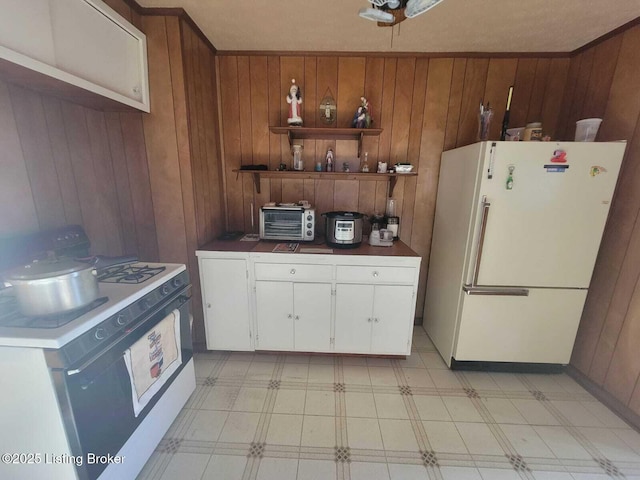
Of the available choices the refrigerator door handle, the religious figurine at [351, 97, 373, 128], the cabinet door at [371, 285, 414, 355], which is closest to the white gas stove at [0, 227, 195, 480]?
the cabinet door at [371, 285, 414, 355]

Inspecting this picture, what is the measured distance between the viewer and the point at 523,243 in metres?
1.71

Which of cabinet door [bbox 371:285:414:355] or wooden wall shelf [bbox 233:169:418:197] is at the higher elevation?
wooden wall shelf [bbox 233:169:418:197]

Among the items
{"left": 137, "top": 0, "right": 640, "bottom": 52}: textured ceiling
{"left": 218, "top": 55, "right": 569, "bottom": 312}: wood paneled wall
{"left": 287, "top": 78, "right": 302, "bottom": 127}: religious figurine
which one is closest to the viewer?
{"left": 137, "top": 0, "right": 640, "bottom": 52}: textured ceiling

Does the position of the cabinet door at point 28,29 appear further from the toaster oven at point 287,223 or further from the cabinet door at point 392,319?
the cabinet door at point 392,319

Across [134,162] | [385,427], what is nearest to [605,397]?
[385,427]

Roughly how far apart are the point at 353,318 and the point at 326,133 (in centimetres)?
154

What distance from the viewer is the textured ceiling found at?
1.55 m

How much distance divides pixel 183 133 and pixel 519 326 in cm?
270

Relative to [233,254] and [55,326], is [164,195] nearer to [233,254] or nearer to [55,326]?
[233,254]

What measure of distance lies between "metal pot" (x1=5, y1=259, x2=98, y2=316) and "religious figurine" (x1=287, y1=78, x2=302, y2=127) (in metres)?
1.65

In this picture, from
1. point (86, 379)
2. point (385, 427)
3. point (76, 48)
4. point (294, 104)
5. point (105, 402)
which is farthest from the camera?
point (294, 104)

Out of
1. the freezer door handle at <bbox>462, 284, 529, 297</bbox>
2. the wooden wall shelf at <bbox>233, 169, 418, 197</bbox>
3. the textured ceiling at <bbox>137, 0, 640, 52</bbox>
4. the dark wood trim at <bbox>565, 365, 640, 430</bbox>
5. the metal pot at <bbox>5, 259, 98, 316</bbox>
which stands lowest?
the dark wood trim at <bbox>565, 365, 640, 430</bbox>

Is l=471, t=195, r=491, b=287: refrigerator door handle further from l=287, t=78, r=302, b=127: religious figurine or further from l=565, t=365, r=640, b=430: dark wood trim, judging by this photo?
l=287, t=78, r=302, b=127: religious figurine

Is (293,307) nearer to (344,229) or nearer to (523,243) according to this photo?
(344,229)
